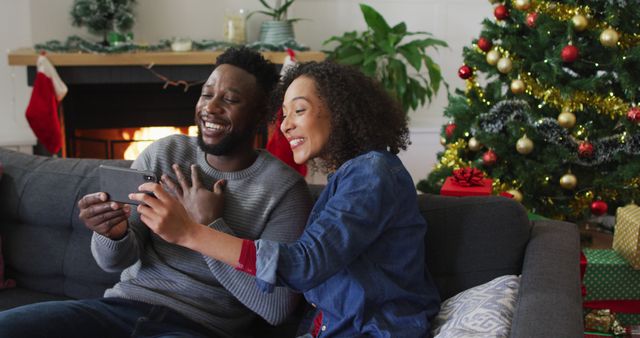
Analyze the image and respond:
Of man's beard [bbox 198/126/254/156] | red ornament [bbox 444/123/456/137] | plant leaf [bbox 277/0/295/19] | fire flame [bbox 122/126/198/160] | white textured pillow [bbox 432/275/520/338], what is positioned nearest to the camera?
white textured pillow [bbox 432/275/520/338]

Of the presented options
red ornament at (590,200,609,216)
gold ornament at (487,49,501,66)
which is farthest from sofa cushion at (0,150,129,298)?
red ornament at (590,200,609,216)

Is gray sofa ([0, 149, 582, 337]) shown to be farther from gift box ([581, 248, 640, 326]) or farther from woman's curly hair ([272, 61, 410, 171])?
gift box ([581, 248, 640, 326])

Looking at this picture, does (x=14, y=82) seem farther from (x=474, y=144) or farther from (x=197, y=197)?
(x=197, y=197)

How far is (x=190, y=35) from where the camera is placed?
4.33 m

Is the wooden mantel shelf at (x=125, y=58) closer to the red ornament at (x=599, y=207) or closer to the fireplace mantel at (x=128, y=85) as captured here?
the fireplace mantel at (x=128, y=85)

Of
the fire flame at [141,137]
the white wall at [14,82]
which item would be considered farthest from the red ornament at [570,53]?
the white wall at [14,82]

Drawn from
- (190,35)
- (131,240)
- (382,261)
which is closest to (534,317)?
(382,261)

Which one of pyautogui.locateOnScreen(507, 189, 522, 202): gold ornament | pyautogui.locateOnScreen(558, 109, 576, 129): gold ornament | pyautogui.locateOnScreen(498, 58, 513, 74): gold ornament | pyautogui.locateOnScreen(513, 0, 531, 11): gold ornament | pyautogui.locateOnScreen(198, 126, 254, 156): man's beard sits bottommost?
pyautogui.locateOnScreen(507, 189, 522, 202): gold ornament

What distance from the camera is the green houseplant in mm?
4027

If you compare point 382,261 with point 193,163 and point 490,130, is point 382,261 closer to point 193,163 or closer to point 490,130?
point 193,163

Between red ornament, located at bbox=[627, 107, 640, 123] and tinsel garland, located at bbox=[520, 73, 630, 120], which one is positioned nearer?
red ornament, located at bbox=[627, 107, 640, 123]

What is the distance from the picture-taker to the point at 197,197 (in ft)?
5.70

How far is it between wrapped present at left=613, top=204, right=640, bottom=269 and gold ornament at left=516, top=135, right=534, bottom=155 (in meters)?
0.58

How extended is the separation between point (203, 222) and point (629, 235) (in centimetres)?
138
